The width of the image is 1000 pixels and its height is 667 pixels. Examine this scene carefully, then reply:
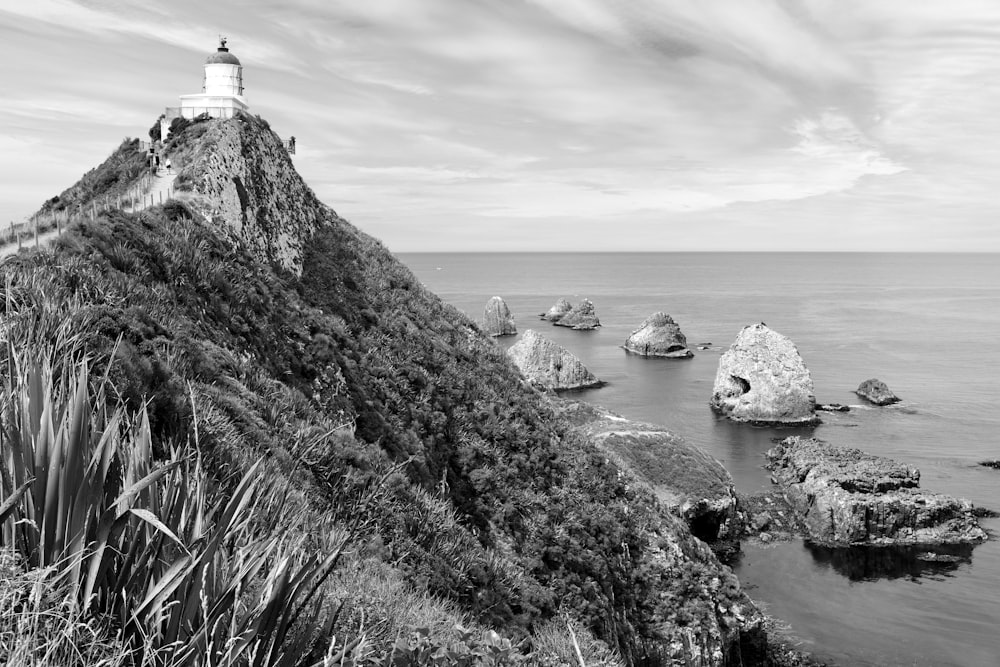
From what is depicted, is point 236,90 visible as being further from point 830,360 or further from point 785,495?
point 830,360

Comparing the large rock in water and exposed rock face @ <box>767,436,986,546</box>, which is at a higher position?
the large rock in water

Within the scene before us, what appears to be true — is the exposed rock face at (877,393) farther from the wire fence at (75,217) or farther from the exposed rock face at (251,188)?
the wire fence at (75,217)

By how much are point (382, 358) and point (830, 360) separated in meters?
86.2

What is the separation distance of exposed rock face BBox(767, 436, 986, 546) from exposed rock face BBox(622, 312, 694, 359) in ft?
163

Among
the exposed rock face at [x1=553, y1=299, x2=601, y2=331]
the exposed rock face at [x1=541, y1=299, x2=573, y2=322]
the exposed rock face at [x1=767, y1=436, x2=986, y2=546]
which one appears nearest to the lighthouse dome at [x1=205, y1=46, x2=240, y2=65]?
the exposed rock face at [x1=767, y1=436, x2=986, y2=546]

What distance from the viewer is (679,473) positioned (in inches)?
1547

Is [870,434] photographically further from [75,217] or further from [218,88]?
[75,217]

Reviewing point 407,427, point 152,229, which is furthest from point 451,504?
point 152,229

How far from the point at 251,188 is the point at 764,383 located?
56.5 meters

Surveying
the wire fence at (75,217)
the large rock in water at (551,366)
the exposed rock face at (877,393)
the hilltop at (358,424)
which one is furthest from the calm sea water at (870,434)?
the wire fence at (75,217)

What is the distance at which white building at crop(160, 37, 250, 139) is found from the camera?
32156 millimetres

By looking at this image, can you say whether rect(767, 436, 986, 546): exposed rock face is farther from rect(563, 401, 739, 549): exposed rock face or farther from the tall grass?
the tall grass

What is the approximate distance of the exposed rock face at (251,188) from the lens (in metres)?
19.7

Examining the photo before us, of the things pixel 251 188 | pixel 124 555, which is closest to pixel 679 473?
pixel 251 188
